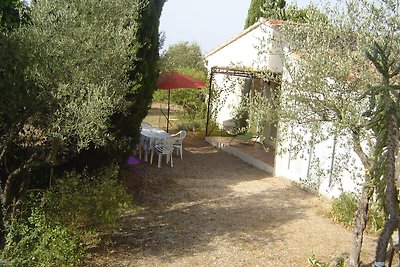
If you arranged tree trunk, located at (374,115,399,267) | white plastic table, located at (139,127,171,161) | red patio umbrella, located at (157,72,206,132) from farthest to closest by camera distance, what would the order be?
red patio umbrella, located at (157,72,206,132), white plastic table, located at (139,127,171,161), tree trunk, located at (374,115,399,267)

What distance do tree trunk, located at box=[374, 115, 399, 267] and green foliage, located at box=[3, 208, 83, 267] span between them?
4.85 meters

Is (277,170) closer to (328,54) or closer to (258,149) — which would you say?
(258,149)

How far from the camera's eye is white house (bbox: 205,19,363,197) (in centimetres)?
1036

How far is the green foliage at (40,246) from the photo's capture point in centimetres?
695

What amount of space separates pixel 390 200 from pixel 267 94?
52.2 ft

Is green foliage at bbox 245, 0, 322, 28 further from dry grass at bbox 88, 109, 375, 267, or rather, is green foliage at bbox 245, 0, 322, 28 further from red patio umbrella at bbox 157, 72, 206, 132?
red patio umbrella at bbox 157, 72, 206, 132

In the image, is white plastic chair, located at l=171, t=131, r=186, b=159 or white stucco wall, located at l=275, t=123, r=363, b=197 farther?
white plastic chair, located at l=171, t=131, r=186, b=159

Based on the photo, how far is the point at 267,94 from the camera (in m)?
20.2

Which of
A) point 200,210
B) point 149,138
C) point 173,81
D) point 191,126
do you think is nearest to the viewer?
point 200,210

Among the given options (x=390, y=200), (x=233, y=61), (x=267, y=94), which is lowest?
(x=390, y=200)

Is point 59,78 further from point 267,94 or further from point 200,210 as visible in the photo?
point 267,94

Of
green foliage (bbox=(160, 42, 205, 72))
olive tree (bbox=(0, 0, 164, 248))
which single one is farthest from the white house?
green foliage (bbox=(160, 42, 205, 72))

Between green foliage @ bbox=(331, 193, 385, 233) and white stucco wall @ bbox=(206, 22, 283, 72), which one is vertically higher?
white stucco wall @ bbox=(206, 22, 283, 72)

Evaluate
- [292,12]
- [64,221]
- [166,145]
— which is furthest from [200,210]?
[292,12]
